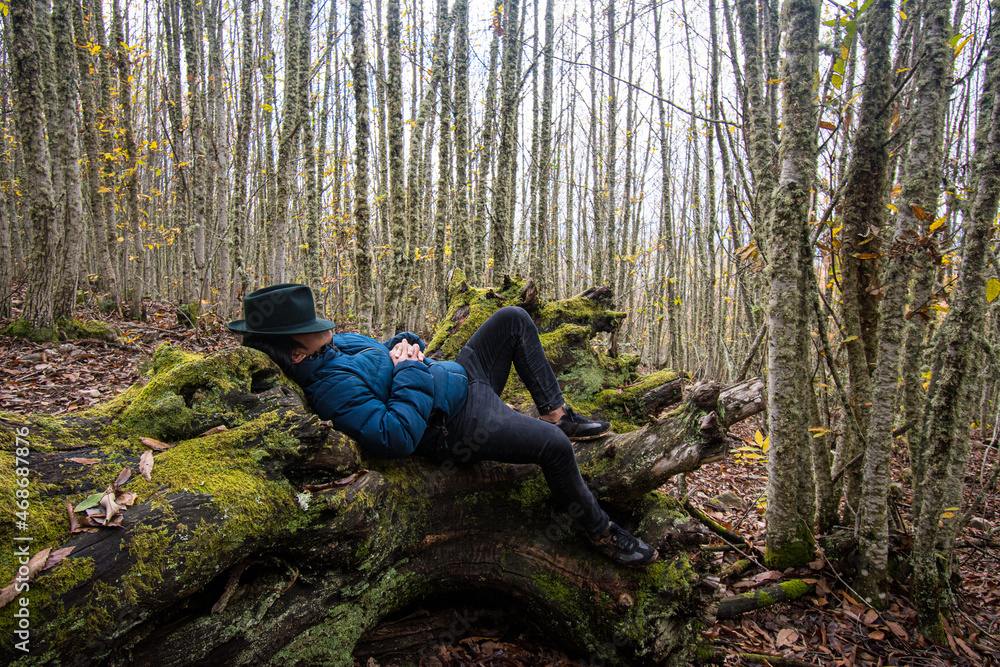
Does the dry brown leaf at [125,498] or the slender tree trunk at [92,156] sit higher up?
the slender tree trunk at [92,156]

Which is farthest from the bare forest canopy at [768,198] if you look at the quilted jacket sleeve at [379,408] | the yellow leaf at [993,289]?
the quilted jacket sleeve at [379,408]

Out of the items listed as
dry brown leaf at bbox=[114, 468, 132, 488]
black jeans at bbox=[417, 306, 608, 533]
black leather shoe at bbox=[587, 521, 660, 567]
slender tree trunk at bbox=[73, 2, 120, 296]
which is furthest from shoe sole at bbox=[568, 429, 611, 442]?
slender tree trunk at bbox=[73, 2, 120, 296]

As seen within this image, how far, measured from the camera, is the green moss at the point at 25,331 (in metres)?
6.49

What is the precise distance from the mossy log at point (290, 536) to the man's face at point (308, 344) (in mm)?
180

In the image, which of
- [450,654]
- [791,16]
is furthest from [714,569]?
[791,16]

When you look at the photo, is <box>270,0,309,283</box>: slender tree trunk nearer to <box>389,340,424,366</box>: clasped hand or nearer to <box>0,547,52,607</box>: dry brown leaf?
<box>389,340,424,366</box>: clasped hand

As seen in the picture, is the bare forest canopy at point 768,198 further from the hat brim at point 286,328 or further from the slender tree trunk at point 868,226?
the hat brim at point 286,328

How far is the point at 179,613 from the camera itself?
197 centimetres

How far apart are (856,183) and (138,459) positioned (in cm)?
505

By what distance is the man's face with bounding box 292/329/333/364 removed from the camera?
2.69 metres

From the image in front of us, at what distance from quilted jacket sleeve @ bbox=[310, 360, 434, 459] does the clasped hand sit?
13.0 inches

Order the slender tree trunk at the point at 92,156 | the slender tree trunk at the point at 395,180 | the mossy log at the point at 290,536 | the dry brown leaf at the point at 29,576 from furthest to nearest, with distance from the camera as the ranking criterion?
the slender tree trunk at the point at 92,156, the slender tree trunk at the point at 395,180, the mossy log at the point at 290,536, the dry brown leaf at the point at 29,576

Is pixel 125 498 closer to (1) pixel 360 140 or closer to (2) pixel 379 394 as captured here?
(2) pixel 379 394

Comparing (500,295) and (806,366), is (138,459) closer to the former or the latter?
(500,295)
